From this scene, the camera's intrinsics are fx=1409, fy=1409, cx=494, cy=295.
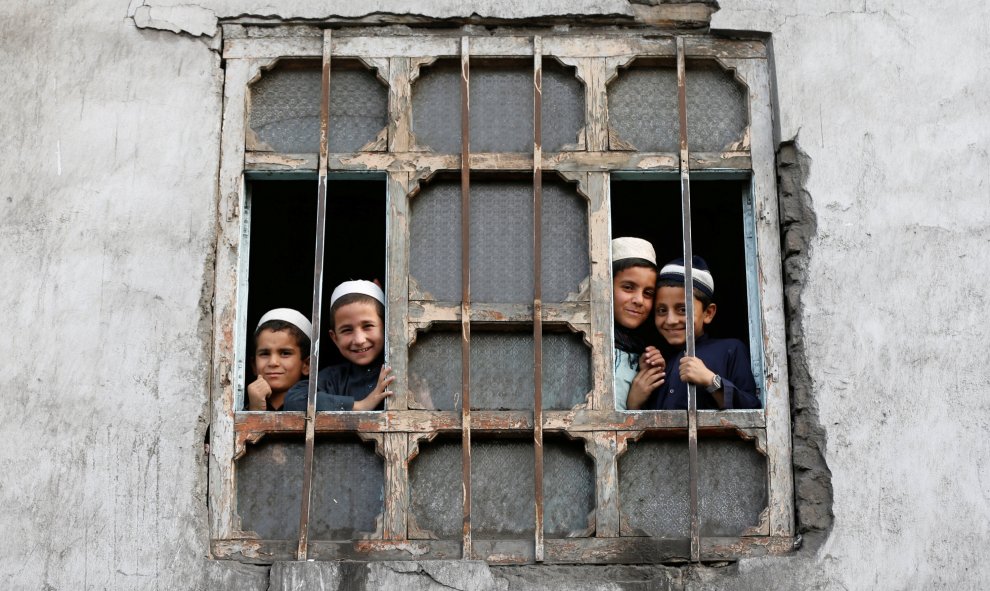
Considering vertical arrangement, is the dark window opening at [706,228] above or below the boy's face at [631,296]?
above

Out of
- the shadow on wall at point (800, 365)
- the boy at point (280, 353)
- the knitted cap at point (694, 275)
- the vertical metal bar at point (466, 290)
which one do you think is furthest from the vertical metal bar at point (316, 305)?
the shadow on wall at point (800, 365)

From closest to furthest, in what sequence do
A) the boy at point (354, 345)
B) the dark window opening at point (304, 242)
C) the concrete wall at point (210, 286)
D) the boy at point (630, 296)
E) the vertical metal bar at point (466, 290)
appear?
the concrete wall at point (210, 286) < the vertical metal bar at point (466, 290) < the boy at point (354, 345) < the boy at point (630, 296) < the dark window opening at point (304, 242)

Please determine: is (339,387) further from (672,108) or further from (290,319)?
(672,108)

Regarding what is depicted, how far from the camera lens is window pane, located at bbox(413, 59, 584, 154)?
5.05 metres

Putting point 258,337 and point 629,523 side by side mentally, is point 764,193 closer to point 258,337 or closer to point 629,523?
point 629,523

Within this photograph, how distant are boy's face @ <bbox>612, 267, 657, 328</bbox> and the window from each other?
372mm

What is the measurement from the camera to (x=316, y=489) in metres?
4.71

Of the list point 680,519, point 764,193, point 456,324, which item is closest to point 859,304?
point 764,193

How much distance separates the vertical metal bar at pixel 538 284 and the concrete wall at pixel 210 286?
174mm

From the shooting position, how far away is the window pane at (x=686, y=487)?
4684 millimetres

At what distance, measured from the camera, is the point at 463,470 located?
4648mm

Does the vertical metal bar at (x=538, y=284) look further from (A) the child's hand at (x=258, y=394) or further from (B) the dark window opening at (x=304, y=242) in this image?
(B) the dark window opening at (x=304, y=242)

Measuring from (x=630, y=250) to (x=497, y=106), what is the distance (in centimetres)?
76

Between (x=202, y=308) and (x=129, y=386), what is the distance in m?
0.35
